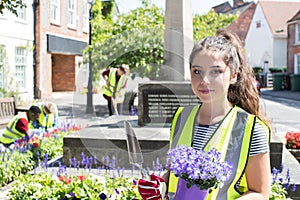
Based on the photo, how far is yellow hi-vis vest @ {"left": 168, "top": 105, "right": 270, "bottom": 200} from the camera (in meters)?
1.83

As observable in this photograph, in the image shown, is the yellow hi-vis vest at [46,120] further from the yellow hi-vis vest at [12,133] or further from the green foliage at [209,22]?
the green foliage at [209,22]

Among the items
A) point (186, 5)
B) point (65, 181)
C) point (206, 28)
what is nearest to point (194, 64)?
point (65, 181)

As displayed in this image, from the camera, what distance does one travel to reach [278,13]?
152ft

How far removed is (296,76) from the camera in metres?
28.9

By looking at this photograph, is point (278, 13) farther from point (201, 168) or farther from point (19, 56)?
point (201, 168)

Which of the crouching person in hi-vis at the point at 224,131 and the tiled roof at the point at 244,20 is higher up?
the tiled roof at the point at 244,20

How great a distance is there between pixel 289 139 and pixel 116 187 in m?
3.71

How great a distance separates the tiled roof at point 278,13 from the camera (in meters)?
43.3

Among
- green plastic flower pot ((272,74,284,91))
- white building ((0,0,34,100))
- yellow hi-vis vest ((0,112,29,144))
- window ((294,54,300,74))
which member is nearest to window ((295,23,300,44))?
window ((294,54,300,74))

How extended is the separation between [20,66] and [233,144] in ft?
50.1

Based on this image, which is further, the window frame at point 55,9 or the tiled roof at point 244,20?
the tiled roof at point 244,20

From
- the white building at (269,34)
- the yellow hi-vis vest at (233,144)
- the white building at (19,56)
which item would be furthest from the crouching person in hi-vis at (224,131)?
the white building at (269,34)

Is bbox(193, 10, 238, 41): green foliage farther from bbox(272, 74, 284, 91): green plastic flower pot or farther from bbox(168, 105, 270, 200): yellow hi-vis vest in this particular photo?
bbox(272, 74, 284, 91): green plastic flower pot

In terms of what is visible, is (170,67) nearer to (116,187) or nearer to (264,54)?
(116,187)
